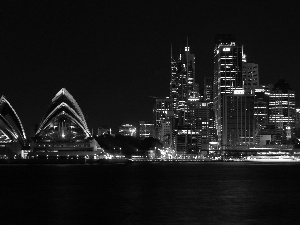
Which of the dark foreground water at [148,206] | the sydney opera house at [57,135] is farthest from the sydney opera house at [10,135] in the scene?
the dark foreground water at [148,206]

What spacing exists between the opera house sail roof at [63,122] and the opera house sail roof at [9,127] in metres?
4.43

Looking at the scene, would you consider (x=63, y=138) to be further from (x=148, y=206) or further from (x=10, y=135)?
(x=148, y=206)

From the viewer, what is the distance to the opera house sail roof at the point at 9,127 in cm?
13846

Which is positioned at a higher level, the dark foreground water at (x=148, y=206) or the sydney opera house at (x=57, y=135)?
the sydney opera house at (x=57, y=135)

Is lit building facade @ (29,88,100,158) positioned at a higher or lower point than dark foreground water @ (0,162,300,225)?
higher

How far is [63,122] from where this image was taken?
152375mm

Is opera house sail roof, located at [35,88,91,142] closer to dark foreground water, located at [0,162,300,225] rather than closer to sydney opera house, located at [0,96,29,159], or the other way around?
sydney opera house, located at [0,96,29,159]

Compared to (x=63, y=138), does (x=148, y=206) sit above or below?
below

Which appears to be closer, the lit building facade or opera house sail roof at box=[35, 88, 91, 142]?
opera house sail roof at box=[35, 88, 91, 142]

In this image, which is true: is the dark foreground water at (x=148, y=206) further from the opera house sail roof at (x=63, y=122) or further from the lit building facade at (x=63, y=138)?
the lit building facade at (x=63, y=138)

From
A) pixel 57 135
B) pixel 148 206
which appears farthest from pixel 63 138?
pixel 148 206

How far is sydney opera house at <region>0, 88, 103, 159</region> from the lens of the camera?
14438 centimetres

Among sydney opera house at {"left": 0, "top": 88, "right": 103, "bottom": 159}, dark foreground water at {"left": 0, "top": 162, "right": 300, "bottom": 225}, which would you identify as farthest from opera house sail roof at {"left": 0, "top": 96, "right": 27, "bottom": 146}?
dark foreground water at {"left": 0, "top": 162, "right": 300, "bottom": 225}

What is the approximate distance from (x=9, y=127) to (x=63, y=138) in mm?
14029
